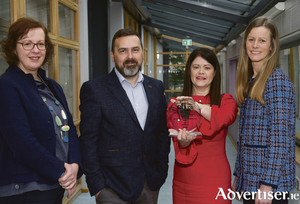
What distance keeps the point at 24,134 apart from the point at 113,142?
54 cm

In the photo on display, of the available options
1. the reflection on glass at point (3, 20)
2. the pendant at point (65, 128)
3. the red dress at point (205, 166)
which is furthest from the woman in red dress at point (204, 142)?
the reflection on glass at point (3, 20)

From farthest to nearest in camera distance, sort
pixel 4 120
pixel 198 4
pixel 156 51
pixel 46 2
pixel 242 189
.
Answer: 1. pixel 156 51
2. pixel 198 4
3. pixel 46 2
4. pixel 242 189
5. pixel 4 120

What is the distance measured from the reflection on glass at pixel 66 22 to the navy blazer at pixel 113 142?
1673mm

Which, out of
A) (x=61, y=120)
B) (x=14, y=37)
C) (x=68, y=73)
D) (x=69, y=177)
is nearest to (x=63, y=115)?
(x=61, y=120)

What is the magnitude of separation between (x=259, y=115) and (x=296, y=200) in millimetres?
1056

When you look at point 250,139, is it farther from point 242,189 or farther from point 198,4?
point 198,4

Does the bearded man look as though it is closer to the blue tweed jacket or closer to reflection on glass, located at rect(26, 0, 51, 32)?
the blue tweed jacket

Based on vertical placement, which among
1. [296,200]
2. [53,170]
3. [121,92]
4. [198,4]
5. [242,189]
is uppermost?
[198,4]

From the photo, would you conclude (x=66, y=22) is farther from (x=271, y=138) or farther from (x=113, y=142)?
(x=271, y=138)

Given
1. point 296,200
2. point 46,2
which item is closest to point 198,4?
point 46,2

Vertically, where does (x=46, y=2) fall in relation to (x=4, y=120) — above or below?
above

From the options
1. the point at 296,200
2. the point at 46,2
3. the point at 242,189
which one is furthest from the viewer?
the point at 46,2

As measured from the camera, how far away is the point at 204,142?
70.1 inches

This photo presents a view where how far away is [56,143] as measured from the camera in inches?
61.0
